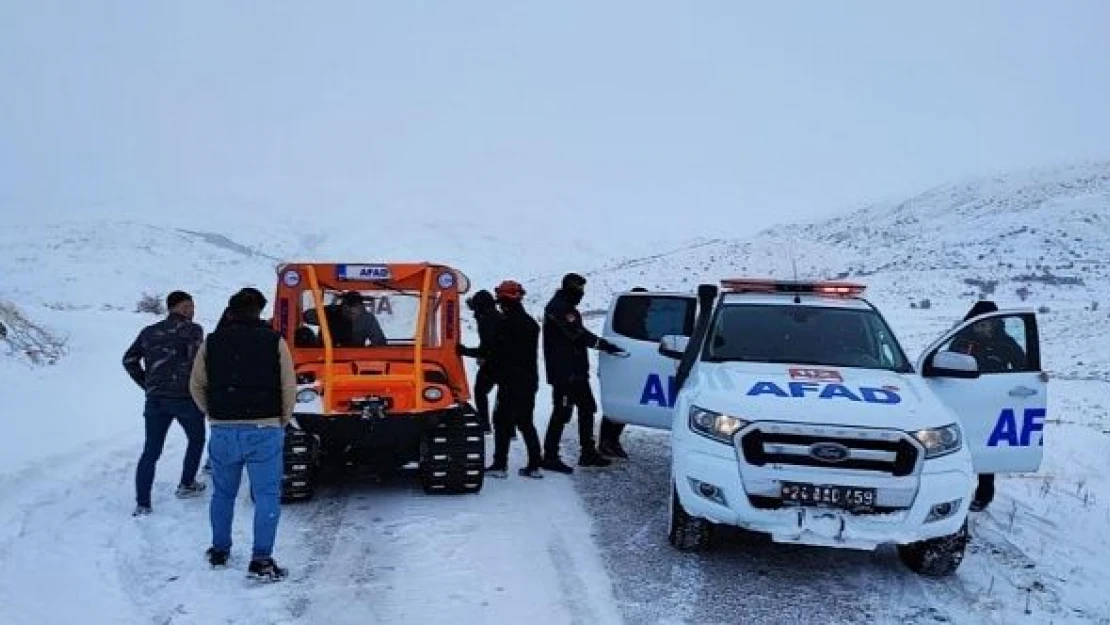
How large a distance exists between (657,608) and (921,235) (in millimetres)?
69059

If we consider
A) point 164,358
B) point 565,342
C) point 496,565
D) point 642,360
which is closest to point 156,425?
point 164,358

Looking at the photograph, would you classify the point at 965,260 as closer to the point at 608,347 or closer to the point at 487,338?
the point at 608,347

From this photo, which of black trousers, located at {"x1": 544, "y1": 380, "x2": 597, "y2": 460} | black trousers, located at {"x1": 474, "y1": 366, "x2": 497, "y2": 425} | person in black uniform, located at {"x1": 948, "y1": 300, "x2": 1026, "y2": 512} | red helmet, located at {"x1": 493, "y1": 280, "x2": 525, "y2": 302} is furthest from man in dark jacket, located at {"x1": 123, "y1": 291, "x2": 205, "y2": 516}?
person in black uniform, located at {"x1": 948, "y1": 300, "x2": 1026, "y2": 512}

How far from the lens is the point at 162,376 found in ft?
25.2

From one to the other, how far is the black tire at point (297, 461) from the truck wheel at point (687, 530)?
3.01 meters

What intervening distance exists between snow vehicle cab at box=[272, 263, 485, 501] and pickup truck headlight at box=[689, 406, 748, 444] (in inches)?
95.3

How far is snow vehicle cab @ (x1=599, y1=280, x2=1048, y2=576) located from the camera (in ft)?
19.8

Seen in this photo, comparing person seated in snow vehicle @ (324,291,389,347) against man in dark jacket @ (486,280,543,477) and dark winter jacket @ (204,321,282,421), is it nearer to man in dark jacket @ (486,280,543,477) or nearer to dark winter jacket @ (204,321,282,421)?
man in dark jacket @ (486,280,543,477)

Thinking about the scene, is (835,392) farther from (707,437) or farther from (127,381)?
(127,381)

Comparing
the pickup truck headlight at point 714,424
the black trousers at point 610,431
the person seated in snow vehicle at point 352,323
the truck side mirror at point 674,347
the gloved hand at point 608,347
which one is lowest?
the black trousers at point 610,431

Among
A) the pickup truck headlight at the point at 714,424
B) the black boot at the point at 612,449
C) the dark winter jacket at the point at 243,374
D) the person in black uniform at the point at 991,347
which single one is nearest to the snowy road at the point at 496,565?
the pickup truck headlight at the point at 714,424

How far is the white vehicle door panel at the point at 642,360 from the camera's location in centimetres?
927

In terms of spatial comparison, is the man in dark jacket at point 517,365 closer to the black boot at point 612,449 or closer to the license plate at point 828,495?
the black boot at point 612,449

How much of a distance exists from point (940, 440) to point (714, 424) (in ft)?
4.65
